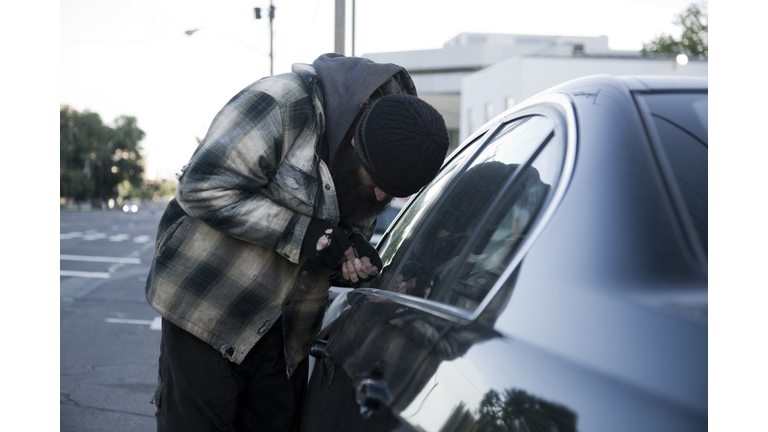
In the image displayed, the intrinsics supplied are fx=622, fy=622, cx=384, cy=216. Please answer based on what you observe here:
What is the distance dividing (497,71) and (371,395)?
28.1m

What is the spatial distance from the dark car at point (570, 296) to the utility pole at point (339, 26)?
8.29 m

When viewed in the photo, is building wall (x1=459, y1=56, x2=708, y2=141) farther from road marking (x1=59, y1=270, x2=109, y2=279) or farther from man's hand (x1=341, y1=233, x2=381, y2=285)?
man's hand (x1=341, y1=233, x2=381, y2=285)

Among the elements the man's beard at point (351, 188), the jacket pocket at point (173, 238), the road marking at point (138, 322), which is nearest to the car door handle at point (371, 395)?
the man's beard at point (351, 188)

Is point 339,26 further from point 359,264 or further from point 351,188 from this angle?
point 359,264

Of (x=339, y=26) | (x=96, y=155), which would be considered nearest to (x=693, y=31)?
(x=339, y=26)

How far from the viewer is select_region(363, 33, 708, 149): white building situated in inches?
992

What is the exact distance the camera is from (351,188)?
1966mm

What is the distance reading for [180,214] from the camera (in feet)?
6.63

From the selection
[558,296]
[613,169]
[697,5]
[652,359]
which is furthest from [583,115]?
[697,5]

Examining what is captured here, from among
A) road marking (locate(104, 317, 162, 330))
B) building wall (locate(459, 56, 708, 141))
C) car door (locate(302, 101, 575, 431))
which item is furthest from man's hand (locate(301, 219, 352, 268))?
building wall (locate(459, 56, 708, 141))

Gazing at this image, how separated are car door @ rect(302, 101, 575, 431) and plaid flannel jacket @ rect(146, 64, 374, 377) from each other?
185mm

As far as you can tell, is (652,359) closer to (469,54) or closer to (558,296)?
(558,296)

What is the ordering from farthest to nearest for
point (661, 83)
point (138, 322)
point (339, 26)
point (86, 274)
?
point (86, 274) → point (339, 26) → point (138, 322) → point (661, 83)

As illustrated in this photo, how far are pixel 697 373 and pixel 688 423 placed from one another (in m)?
0.07
